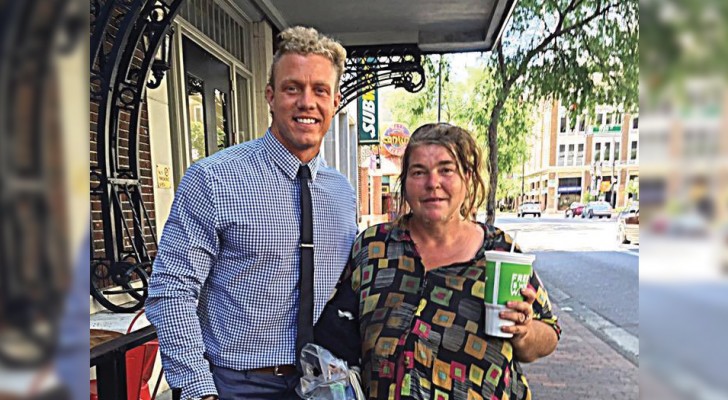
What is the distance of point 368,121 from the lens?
47.8 ft

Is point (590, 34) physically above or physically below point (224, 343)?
above

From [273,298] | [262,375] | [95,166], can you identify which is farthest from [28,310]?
[95,166]

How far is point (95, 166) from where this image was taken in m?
3.05

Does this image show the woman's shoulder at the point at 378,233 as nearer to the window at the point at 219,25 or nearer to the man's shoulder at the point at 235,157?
the man's shoulder at the point at 235,157

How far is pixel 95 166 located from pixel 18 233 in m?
3.11

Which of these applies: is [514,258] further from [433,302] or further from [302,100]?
[302,100]

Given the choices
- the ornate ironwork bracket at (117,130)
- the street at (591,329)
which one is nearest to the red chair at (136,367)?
the ornate ironwork bracket at (117,130)

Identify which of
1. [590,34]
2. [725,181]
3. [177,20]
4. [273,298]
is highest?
[590,34]

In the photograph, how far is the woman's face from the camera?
4.98 feet

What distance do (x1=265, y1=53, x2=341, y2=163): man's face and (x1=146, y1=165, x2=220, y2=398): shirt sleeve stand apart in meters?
0.32

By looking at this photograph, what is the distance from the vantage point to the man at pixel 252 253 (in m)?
1.39

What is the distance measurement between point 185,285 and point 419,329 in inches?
29.0

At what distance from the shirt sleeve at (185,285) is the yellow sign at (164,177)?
2750 mm

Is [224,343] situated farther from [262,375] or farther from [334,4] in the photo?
[334,4]
